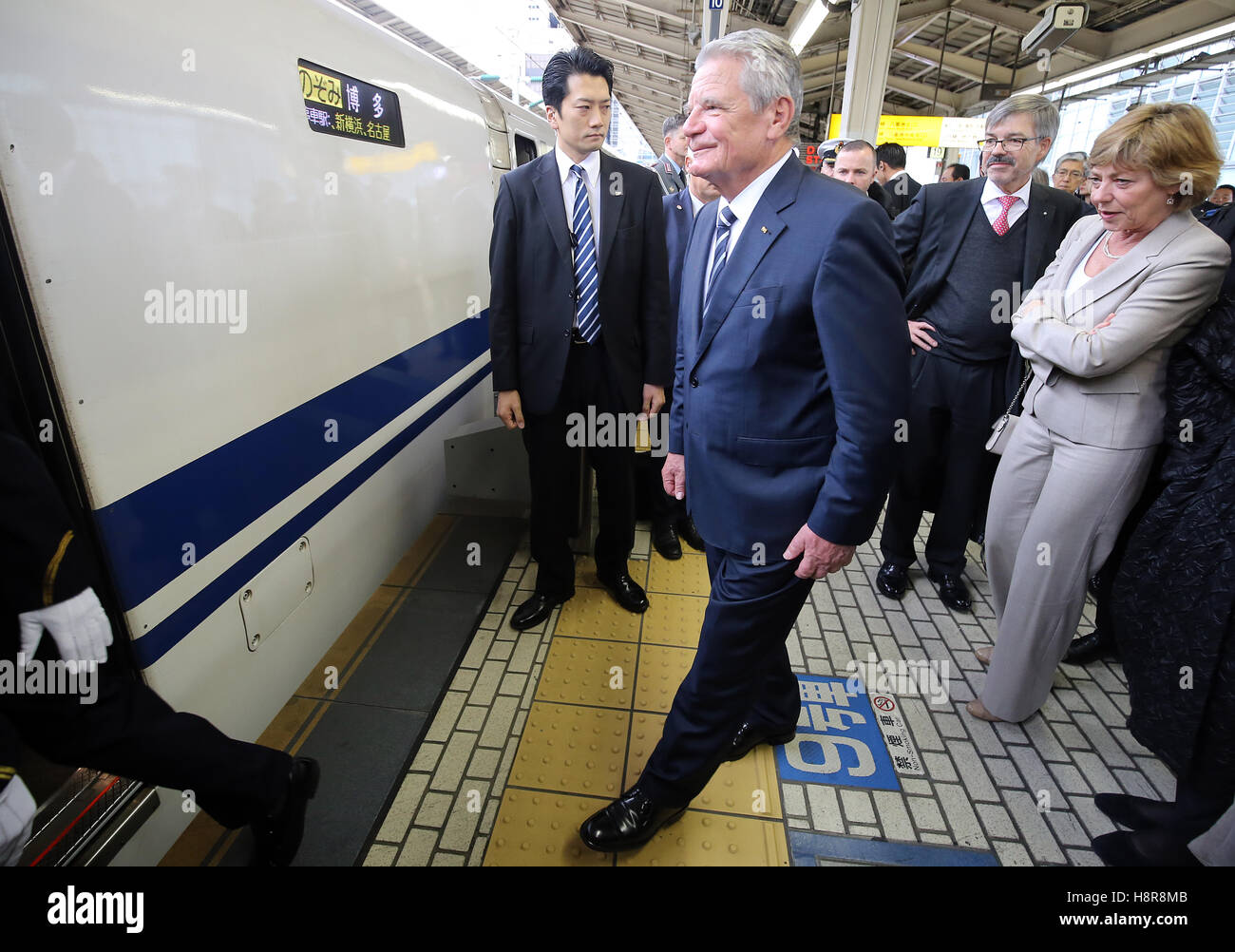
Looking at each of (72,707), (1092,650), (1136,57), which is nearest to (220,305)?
(72,707)

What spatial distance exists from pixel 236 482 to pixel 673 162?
3.78m

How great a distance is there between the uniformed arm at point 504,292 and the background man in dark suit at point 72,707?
5.18ft

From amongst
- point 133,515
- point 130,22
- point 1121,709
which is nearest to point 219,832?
point 133,515

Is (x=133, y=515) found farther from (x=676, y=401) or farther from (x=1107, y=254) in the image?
(x=1107, y=254)

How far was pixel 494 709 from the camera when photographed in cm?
253

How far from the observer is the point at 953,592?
10.8 feet

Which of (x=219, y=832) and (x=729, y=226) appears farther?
(x=219, y=832)

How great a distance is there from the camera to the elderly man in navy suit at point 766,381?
4.79ft

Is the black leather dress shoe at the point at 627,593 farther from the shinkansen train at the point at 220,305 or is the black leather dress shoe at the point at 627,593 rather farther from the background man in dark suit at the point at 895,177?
the background man in dark suit at the point at 895,177

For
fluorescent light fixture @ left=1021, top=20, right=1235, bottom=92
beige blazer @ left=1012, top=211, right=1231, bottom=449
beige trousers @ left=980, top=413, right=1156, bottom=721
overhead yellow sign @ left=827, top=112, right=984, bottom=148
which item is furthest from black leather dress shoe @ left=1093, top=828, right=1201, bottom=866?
overhead yellow sign @ left=827, top=112, right=984, bottom=148

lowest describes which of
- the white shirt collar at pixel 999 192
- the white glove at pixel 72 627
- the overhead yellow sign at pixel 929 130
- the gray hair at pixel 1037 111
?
the white glove at pixel 72 627

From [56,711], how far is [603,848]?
4.60ft

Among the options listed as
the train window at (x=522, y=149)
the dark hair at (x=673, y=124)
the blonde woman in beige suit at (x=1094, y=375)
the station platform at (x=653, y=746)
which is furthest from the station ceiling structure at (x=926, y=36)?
the station platform at (x=653, y=746)

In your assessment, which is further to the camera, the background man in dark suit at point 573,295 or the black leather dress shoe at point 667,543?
the black leather dress shoe at point 667,543
